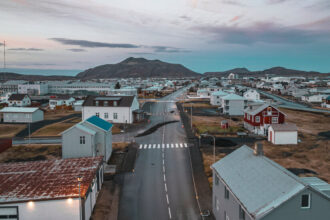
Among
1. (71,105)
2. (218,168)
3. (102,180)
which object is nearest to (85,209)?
(102,180)

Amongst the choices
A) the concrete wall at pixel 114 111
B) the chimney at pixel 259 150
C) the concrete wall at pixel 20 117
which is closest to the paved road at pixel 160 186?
the chimney at pixel 259 150

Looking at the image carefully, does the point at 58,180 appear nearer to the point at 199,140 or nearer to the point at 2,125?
the point at 199,140

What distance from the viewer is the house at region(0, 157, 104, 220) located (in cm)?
1942

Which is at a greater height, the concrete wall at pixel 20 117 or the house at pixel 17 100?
the house at pixel 17 100

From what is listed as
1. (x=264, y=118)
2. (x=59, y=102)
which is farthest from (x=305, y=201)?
(x=59, y=102)

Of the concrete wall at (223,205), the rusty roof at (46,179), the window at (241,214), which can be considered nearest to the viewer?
the window at (241,214)

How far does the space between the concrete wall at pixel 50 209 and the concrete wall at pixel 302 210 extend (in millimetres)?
13954

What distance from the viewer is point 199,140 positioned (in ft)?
153

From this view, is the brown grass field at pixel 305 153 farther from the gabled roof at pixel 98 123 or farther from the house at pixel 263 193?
the gabled roof at pixel 98 123

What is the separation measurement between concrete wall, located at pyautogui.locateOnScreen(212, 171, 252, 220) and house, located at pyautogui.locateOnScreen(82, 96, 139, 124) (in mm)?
42956

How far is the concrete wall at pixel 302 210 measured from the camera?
14328mm

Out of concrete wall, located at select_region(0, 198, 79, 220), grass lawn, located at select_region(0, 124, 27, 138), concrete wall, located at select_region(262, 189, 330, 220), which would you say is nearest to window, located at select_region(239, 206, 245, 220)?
concrete wall, located at select_region(262, 189, 330, 220)

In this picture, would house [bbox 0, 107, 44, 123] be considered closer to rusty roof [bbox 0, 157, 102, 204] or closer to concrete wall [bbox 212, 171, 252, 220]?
rusty roof [bbox 0, 157, 102, 204]

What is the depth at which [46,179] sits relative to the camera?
75.9 feet
